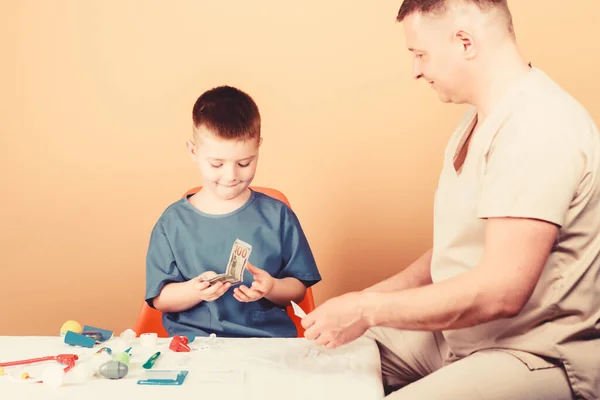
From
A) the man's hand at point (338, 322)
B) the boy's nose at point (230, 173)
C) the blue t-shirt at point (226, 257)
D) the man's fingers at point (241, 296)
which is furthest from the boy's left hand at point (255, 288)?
the man's hand at point (338, 322)

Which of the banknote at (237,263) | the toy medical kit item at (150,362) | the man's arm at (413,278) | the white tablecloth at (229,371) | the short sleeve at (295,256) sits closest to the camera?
the white tablecloth at (229,371)

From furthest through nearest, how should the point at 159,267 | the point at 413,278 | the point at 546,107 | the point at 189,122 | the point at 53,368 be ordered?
the point at 189,122 < the point at 159,267 < the point at 413,278 < the point at 546,107 < the point at 53,368

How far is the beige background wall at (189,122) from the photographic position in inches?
130

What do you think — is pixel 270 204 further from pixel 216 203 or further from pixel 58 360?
pixel 58 360

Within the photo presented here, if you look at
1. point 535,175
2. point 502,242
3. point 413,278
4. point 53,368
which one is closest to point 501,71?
point 535,175

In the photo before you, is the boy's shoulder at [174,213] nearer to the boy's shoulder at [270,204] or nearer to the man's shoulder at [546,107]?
the boy's shoulder at [270,204]

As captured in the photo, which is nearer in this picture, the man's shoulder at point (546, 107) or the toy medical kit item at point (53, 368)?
the toy medical kit item at point (53, 368)

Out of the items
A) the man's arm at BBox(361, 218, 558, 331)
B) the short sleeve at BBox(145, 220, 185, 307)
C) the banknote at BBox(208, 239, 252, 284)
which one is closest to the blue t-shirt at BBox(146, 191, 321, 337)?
the short sleeve at BBox(145, 220, 185, 307)

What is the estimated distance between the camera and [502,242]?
5.69ft

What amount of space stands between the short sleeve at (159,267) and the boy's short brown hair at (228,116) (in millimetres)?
372

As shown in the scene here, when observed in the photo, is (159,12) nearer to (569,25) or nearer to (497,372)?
(569,25)

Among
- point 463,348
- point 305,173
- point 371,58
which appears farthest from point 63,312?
point 463,348

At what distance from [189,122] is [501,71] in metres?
1.75

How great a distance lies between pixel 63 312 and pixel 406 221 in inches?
62.1
